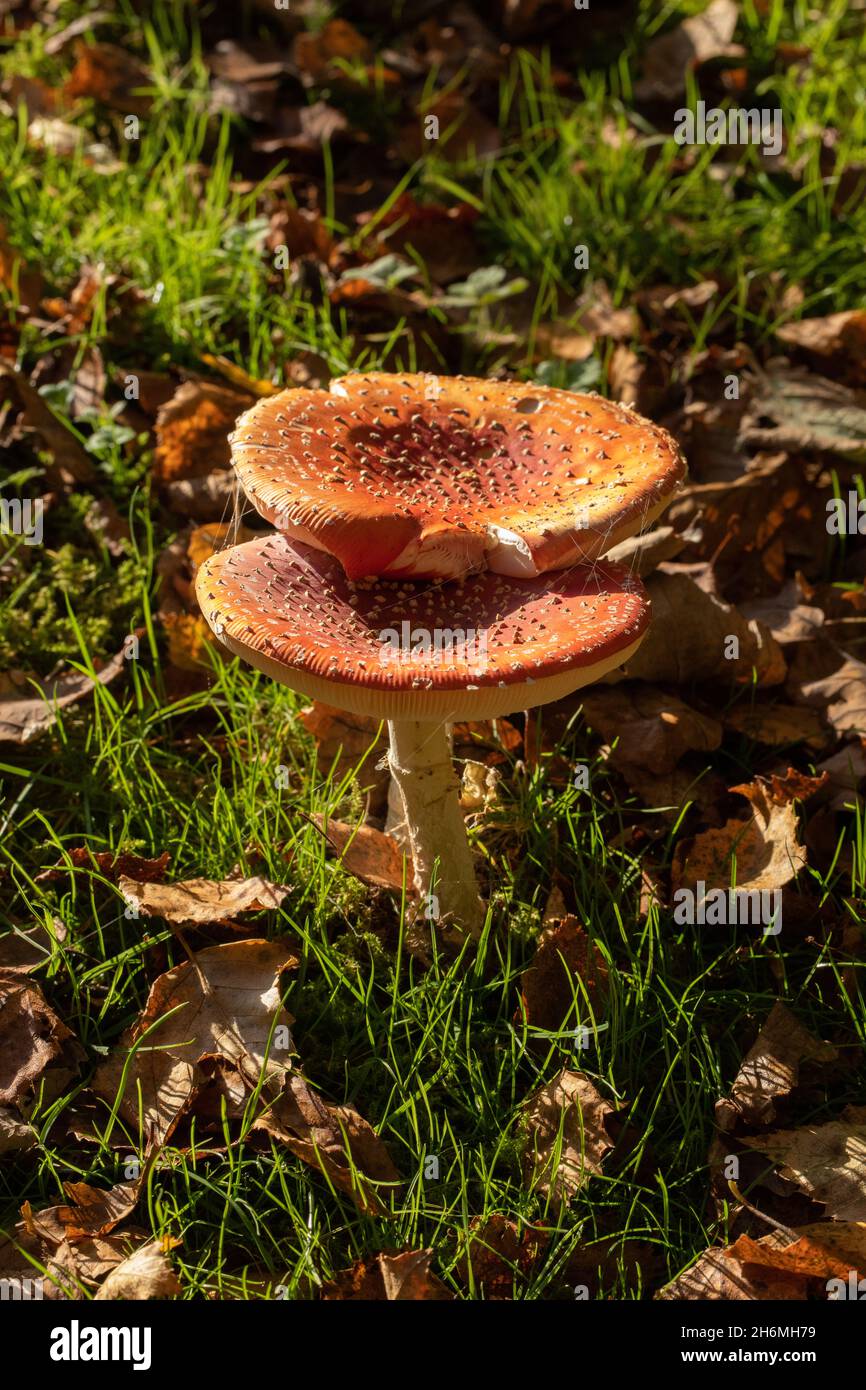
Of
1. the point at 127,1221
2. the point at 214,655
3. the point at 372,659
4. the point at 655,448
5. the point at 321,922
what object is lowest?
the point at 127,1221

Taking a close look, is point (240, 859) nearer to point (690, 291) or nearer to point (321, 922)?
point (321, 922)

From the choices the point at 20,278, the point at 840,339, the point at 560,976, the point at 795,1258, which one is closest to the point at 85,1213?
the point at 560,976

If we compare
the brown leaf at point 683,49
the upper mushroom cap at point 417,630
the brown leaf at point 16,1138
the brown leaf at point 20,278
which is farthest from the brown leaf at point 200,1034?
the brown leaf at point 683,49

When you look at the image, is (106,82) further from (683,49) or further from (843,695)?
(843,695)

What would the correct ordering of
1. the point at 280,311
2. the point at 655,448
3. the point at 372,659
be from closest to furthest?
the point at 372,659, the point at 655,448, the point at 280,311

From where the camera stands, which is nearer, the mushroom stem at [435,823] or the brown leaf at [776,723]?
the mushroom stem at [435,823]

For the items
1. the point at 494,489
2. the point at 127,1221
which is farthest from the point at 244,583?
the point at 127,1221

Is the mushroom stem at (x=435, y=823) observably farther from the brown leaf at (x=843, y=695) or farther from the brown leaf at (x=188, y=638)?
the brown leaf at (x=843, y=695)
